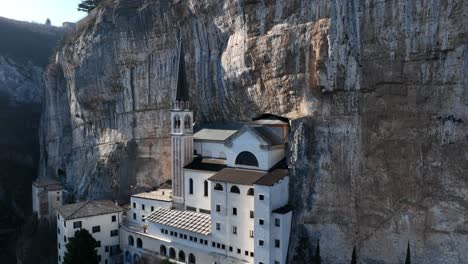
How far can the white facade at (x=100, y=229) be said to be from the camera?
40000mm

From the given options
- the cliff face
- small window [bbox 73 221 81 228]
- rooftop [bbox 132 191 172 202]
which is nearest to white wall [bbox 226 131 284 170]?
the cliff face

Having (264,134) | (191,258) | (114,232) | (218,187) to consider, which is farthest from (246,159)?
(114,232)

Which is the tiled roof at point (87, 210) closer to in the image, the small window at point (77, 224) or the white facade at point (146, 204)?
the small window at point (77, 224)

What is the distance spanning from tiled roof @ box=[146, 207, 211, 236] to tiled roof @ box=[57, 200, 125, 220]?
4.87 meters

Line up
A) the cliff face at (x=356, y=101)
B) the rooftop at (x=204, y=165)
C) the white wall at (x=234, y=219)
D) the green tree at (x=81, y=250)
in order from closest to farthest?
the cliff face at (x=356, y=101) → the white wall at (x=234, y=219) → the green tree at (x=81, y=250) → the rooftop at (x=204, y=165)

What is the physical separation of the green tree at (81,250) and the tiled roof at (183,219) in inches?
208

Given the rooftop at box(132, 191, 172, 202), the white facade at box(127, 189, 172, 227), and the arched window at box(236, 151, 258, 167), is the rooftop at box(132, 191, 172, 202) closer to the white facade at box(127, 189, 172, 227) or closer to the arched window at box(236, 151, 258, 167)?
the white facade at box(127, 189, 172, 227)

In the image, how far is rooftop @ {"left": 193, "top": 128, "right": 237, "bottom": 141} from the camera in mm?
40281

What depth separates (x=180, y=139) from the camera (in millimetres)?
40219

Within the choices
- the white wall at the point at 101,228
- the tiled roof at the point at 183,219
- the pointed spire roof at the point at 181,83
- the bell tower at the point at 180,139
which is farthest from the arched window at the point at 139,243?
the pointed spire roof at the point at 181,83

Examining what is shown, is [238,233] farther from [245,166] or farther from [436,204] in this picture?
[436,204]

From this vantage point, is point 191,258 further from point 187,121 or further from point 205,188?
point 187,121

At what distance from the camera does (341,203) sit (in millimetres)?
31328

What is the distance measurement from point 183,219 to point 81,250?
336 inches
